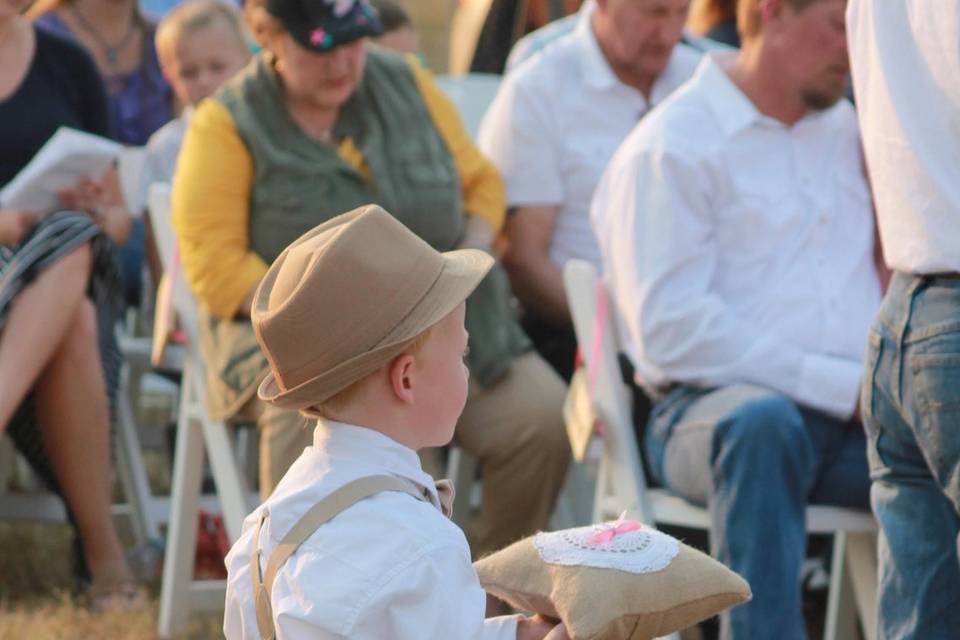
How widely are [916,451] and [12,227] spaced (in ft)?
8.74

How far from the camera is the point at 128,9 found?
5.97 m

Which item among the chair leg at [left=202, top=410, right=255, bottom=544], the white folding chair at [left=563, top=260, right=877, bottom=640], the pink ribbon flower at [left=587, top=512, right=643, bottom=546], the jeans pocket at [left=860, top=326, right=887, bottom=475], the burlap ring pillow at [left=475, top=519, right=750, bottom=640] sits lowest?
the chair leg at [left=202, top=410, right=255, bottom=544]

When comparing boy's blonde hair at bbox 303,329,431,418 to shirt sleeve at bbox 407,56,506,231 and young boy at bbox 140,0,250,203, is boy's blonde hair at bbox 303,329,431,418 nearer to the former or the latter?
shirt sleeve at bbox 407,56,506,231

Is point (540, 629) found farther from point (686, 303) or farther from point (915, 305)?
point (686, 303)

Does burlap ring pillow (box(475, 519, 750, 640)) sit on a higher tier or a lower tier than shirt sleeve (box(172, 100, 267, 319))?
higher

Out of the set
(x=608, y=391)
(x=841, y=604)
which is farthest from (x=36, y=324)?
(x=841, y=604)

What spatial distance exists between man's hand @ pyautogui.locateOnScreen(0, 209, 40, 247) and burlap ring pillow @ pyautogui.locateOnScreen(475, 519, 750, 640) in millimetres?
2676

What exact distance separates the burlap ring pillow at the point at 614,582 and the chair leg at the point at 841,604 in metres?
1.90

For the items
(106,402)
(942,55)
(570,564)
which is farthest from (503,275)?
(570,564)

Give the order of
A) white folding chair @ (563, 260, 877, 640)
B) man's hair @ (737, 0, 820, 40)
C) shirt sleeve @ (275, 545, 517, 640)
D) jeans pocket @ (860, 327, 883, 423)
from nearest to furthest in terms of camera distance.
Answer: shirt sleeve @ (275, 545, 517, 640)
jeans pocket @ (860, 327, 883, 423)
white folding chair @ (563, 260, 877, 640)
man's hair @ (737, 0, 820, 40)

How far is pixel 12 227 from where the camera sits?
14.5 ft

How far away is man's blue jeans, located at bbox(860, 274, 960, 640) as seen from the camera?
7.99ft

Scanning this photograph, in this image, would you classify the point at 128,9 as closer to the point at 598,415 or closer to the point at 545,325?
the point at 545,325

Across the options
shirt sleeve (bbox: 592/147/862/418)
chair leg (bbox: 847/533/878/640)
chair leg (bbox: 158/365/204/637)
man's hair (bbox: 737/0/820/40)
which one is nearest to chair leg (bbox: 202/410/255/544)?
chair leg (bbox: 158/365/204/637)
